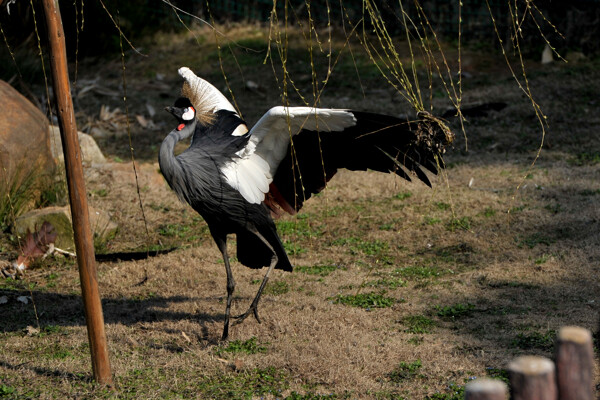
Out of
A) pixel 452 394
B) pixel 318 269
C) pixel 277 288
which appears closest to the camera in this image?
pixel 452 394

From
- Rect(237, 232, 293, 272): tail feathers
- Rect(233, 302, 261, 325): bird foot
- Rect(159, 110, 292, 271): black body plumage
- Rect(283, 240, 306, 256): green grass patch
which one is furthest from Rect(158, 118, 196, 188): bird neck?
Rect(283, 240, 306, 256): green grass patch

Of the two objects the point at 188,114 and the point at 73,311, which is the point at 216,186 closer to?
the point at 188,114

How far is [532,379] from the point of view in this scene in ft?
4.64

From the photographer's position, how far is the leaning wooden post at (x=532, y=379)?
1.41 metres

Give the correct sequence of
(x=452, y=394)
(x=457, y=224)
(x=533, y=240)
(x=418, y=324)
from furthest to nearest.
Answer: (x=457, y=224)
(x=533, y=240)
(x=418, y=324)
(x=452, y=394)

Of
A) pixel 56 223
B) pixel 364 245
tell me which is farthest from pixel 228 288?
pixel 56 223

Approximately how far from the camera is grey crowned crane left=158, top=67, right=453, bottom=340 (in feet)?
13.4

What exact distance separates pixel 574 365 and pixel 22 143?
212 inches

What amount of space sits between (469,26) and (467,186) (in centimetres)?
490

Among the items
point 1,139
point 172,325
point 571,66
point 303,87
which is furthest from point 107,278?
point 571,66

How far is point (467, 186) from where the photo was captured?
6727mm

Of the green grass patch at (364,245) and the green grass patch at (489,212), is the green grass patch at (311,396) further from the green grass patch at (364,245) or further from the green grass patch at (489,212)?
the green grass patch at (489,212)

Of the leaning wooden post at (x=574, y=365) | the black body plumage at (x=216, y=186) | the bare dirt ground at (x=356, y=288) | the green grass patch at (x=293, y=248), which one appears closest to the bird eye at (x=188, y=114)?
the black body plumage at (x=216, y=186)

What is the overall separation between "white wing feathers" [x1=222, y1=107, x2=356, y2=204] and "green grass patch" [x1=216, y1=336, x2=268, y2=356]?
838mm
